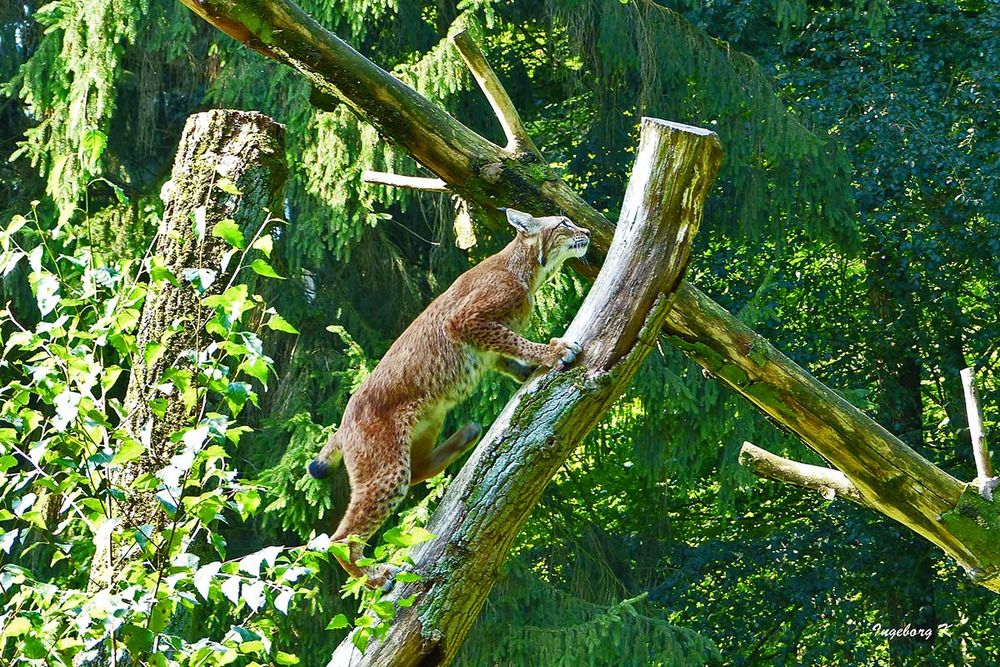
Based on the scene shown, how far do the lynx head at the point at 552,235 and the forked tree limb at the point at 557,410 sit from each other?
1.00 m

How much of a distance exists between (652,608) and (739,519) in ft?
A: 11.1

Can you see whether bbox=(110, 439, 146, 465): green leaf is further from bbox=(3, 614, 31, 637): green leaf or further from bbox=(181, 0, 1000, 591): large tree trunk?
bbox=(181, 0, 1000, 591): large tree trunk

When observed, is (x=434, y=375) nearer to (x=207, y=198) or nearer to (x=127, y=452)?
(x=207, y=198)

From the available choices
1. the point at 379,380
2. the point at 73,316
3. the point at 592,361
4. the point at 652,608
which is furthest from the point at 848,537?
the point at 73,316

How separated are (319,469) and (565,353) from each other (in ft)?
5.84

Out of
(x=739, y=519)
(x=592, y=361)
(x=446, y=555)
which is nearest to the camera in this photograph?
(x=446, y=555)

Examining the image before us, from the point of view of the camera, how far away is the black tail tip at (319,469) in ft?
17.3

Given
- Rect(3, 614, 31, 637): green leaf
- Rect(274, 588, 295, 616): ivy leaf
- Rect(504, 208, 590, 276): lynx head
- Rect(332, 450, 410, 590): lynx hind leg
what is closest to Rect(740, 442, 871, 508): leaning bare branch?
Rect(504, 208, 590, 276): lynx head

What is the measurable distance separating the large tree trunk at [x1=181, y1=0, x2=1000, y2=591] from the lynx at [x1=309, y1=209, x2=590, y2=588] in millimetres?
194

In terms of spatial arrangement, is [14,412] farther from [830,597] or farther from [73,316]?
[830,597]

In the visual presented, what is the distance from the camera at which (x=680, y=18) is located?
1119 cm

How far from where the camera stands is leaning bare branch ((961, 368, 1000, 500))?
5090mm

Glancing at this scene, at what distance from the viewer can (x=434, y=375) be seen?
5.21 meters

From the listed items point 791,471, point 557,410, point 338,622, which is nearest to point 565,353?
point 557,410
